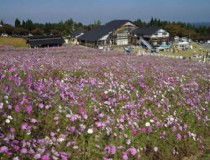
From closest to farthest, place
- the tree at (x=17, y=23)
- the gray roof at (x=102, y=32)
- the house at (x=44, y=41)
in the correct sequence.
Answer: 1. the house at (x=44, y=41)
2. the gray roof at (x=102, y=32)
3. the tree at (x=17, y=23)

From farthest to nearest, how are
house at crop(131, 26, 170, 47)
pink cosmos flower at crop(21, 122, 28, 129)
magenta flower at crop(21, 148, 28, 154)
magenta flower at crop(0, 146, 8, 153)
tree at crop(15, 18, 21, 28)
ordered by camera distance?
tree at crop(15, 18, 21, 28) → house at crop(131, 26, 170, 47) → pink cosmos flower at crop(21, 122, 28, 129) → magenta flower at crop(21, 148, 28, 154) → magenta flower at crop(0, 146, 8, 153)

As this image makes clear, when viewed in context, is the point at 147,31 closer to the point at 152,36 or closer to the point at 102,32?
the point at 152,36

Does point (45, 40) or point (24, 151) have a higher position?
point (24, 151)

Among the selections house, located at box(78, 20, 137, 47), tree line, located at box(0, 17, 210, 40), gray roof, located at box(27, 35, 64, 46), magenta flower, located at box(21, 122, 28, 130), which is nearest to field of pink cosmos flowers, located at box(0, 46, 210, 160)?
magenta flower, located at box(21, 122, 28, 130)

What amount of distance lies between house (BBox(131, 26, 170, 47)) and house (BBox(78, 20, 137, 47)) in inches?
117

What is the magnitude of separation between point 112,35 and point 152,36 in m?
12.6

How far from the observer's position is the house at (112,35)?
7971 cm

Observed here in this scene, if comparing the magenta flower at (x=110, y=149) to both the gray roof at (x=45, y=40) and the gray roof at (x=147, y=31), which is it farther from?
the gray roof at (x=147, y=31)

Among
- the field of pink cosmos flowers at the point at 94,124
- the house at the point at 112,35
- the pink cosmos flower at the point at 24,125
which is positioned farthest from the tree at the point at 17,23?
the pink cosmos flower at the point at 24,125

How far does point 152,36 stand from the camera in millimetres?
83562

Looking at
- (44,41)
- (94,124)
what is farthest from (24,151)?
(44,41)

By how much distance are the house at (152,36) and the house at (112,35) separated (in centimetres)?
297

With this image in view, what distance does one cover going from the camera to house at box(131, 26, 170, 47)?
83625 millimetres

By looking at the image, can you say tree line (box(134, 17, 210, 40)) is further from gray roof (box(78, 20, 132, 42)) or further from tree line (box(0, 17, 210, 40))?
gray roof (box(78, 20, 132, 42))
